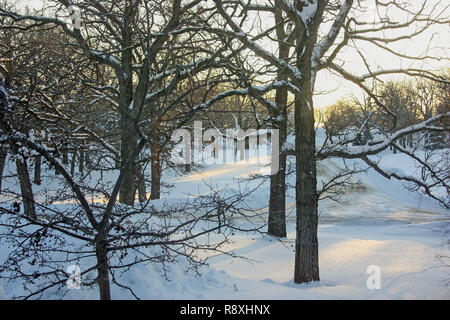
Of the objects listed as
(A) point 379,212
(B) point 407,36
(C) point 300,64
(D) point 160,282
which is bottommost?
(A) point 379,212

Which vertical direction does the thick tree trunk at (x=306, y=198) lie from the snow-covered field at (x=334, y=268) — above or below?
above

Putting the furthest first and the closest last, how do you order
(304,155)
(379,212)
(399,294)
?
(379,212) < (304,155) < (399,294)

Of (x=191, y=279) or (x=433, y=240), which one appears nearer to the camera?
(x=191, y=279)

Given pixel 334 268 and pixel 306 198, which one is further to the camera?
pixel 334 268

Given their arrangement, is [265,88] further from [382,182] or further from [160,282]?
[382,182]

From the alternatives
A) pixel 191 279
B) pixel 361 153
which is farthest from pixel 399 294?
pixel 191 279

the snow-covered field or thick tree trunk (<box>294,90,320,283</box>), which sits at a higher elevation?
thick tree trunk (<box>294,90,320,283</box>)

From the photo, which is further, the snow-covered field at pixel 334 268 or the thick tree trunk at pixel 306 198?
the thick tree trunk at pixel 306 198

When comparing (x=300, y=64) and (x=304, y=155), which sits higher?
(x=300, y=64)

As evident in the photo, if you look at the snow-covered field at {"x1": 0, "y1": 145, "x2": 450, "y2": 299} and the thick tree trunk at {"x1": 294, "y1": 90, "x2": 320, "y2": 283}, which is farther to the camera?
the thick tree trunk at {"x1": 294, "y1": 90, "x2": 320, "y2": 283}

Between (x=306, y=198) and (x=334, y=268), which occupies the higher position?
(x=306, y=198)

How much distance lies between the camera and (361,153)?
8.38 m
